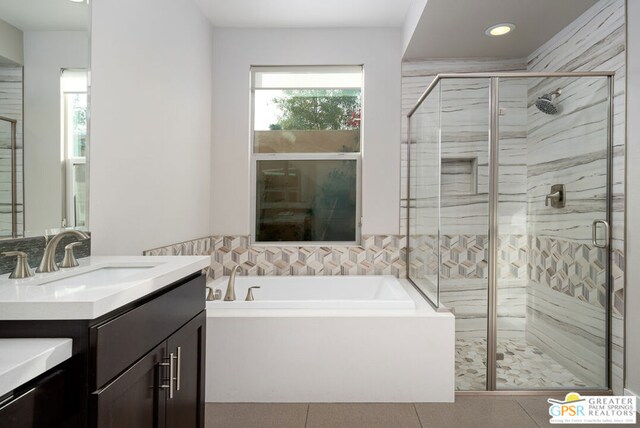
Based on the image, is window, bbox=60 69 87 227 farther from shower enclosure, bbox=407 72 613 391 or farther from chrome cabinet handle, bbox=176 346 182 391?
shower enclosure, bbox=407 72 613 391

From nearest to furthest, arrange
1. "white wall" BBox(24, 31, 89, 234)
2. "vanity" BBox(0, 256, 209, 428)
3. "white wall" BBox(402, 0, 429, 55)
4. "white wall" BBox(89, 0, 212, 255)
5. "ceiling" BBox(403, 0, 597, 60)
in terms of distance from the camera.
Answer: "vanity" BBox(0, 256, 209, 428)
"white wall" BBox(24, 31, 89, 234)
"white wall" BBox(89, 0, 212, 255)
"ceiling" BBox(403, 0, 597, 60)
"white wall" BBox(402, 0, 429, 55)

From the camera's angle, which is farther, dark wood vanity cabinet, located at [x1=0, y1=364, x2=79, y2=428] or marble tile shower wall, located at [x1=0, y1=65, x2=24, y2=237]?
marble tile shower wall, located at [x1=0, y1=65, x2=24, y2=237]

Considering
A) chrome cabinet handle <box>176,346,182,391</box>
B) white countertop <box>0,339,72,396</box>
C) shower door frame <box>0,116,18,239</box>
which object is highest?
shower door frame <box>0,116,18,239</box>

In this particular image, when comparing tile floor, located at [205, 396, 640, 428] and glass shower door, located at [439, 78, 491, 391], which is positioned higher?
glass shower door, located at [439, 78, 491, 391]

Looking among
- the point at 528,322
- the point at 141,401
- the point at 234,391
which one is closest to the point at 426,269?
the point at 528,322

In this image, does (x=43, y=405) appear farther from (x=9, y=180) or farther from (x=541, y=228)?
(x=541, y=228)

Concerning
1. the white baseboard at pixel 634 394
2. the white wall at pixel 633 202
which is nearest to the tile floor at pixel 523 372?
the white baseboard at pixel 634 394

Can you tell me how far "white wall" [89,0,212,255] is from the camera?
188 cm

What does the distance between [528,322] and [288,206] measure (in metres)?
2.05

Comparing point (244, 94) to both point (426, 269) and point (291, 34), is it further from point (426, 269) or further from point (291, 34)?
point (426, 269)

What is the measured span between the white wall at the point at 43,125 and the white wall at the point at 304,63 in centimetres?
182

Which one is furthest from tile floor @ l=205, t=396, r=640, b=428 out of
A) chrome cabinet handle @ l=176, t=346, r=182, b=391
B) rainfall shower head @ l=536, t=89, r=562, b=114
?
rainfall shower head @ l=536, t=89, r=562, b=114

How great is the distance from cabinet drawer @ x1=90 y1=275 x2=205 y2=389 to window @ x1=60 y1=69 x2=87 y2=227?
0.64m

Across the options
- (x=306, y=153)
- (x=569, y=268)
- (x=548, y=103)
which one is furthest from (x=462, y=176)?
(x=306, y=153)
